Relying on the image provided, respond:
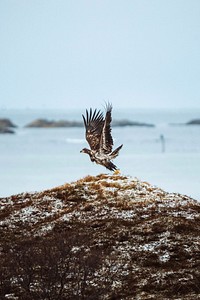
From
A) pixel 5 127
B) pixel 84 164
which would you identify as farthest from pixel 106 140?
pixel 5 127

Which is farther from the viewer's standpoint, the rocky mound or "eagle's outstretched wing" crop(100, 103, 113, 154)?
"eagle's outstretched wing" crop(100, 103, 113, 154)

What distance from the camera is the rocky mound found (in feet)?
52.8

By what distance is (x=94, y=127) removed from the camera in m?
25.4

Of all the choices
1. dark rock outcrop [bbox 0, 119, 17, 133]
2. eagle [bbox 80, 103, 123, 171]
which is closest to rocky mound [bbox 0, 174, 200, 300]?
eagle [bbox 80, 103, 123, 171]

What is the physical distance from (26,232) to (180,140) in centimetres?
9607

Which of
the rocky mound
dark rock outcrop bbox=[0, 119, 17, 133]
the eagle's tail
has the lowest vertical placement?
dark rock outcrop bbox=[0, 119, 17, 133]

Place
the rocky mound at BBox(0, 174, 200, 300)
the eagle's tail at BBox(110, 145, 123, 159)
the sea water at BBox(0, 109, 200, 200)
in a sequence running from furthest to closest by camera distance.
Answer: the sea water at BBox(0, 109, 200, 200)
the eagle's tail at BBox(110, 145, 123, 159)
the rocky mound at BBox(0, 174, 200, 300)

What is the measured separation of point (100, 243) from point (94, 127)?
5.27 metres

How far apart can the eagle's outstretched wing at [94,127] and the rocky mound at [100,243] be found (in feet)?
5.79

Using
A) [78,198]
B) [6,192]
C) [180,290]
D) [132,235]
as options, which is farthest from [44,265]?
[6,192]

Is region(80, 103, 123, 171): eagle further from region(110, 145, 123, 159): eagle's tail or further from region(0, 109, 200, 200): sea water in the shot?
region(0, 109, 200, 200): sea water

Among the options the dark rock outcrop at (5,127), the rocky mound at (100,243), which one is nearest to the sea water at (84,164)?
the rocky mound at (100,243)

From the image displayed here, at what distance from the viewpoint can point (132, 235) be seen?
21.9 meters

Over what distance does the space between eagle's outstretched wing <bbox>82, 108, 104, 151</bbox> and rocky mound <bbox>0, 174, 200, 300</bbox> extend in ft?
5.79
